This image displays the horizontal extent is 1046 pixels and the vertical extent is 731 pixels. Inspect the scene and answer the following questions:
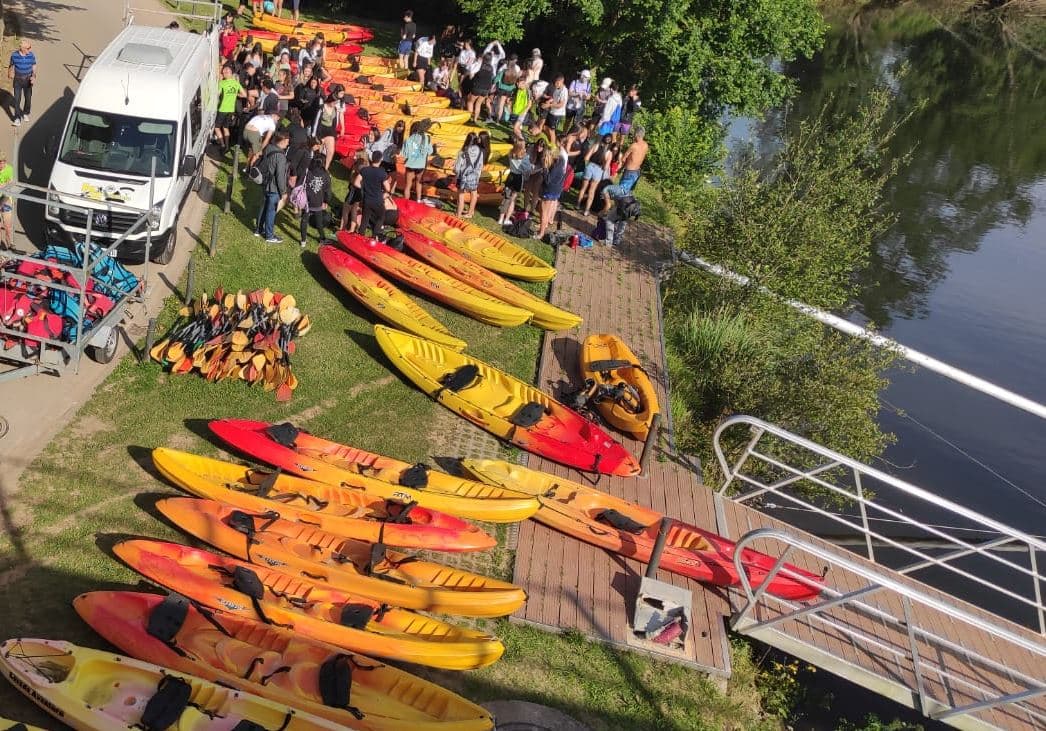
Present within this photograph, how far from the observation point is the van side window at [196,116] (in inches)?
531

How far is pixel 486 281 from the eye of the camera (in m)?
14.1

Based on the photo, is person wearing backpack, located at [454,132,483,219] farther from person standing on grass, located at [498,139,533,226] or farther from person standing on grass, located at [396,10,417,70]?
person standing on grass, located at [396,10,417,70]

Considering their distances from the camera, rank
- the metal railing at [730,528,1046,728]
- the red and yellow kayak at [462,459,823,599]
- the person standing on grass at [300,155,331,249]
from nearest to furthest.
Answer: the metal railing at [730,528,1046,728] < the red and yellow kayak at [462,459,823,599] < the person standing on grass at [300,155,331,249]

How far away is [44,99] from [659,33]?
1415 centimetres

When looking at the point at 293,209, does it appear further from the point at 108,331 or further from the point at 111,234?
the point at 108,331

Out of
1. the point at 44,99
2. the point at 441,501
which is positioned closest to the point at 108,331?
the point at 441,501

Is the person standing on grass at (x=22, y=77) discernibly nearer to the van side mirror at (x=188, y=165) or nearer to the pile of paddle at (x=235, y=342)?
the van side mirror at (x=188, y=165)

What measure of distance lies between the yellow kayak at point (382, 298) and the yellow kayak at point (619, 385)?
2006mm

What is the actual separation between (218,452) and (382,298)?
3.76 metres

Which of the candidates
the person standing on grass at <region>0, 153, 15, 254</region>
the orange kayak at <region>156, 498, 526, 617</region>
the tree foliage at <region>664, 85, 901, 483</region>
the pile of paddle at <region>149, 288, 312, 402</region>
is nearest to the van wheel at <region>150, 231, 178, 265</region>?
the pile of paddle at <region>149, 288, 312, 402</region>

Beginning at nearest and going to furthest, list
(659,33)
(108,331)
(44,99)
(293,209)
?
(108,331)
(293,209)
(44,99)
(659,33)

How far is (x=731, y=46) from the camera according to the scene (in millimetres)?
22297

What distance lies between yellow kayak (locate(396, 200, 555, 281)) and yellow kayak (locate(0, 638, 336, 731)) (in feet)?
30.3

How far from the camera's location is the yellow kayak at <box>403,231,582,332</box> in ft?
44.8
